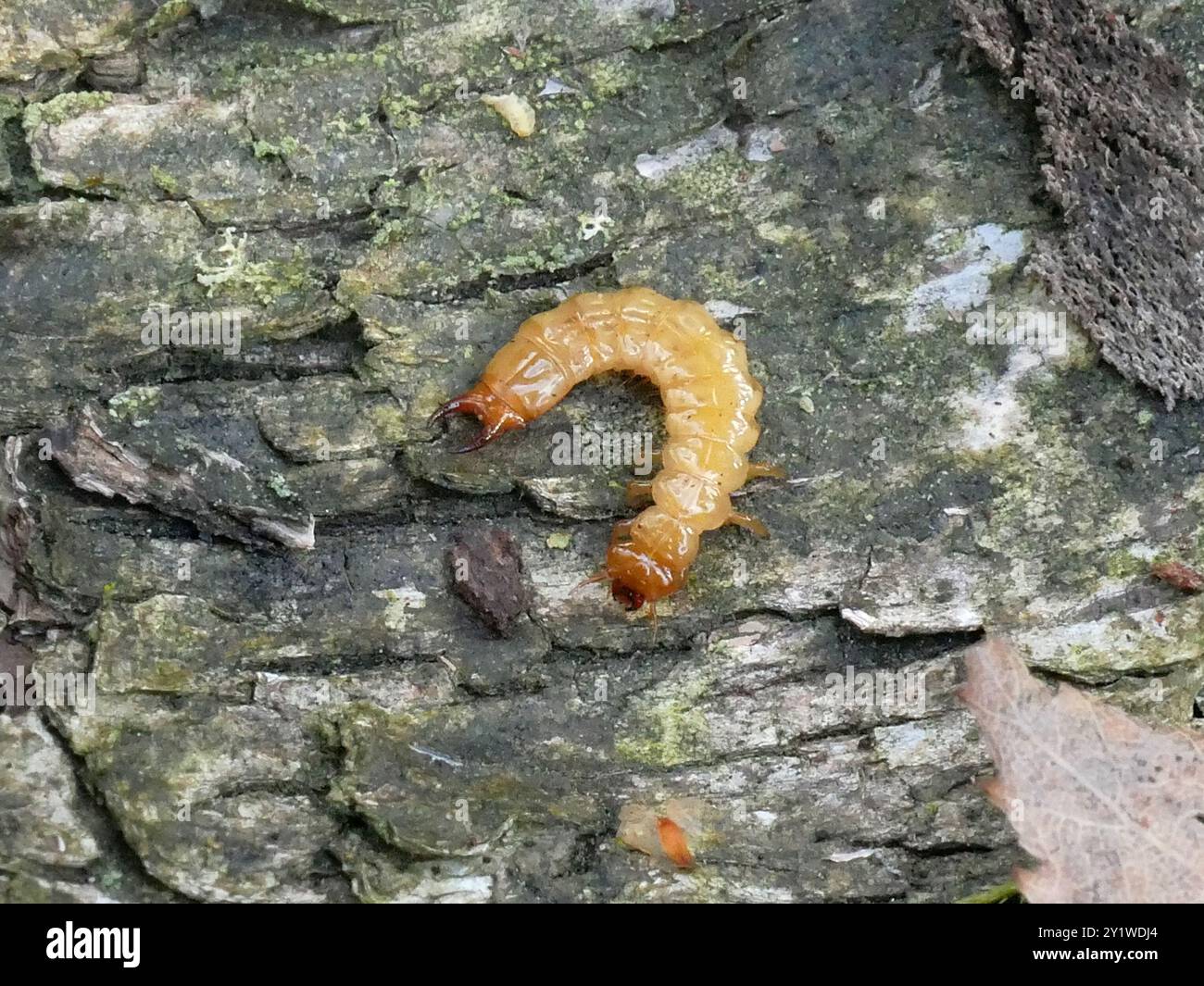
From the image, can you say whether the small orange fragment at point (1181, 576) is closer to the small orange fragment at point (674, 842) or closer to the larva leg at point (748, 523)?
the larva leg at point (748, 523)

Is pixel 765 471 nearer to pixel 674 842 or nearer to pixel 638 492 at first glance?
pixel 638 492

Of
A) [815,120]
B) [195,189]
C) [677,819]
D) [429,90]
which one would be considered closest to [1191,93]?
[815,120]

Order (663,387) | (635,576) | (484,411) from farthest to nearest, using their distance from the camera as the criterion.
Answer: (663,387) < (484,411) < (635,576)

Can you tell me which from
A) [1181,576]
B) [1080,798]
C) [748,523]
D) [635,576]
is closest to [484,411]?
[635,576]

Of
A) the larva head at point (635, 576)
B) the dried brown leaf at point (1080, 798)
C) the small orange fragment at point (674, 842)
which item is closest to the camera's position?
the dried brown leaf at point (1080, 798)

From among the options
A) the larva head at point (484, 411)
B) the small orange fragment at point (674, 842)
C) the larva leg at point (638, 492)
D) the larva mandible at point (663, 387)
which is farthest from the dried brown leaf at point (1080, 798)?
the larva head at point (484, 411)

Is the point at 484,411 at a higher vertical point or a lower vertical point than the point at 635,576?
higher

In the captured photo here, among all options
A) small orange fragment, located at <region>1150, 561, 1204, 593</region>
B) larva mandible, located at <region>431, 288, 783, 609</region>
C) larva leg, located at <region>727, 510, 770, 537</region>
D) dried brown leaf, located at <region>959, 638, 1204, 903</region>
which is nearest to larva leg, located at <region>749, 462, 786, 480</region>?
larva mandible, located at <region>431, 288, 783, 609</region>
